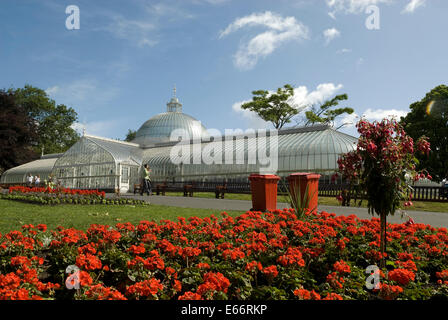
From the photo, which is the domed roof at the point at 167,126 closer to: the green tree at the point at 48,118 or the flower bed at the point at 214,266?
the green tree at the point at 48,118

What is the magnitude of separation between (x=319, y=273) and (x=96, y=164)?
3015cm

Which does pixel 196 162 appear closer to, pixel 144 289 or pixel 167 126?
pixel 167 126

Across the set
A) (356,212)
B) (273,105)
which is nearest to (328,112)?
(273,105)

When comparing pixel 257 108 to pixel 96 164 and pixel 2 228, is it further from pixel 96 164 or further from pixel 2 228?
pixel 2 228

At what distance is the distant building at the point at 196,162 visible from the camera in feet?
76.4

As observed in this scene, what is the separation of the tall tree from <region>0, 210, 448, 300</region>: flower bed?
43577 millimetres

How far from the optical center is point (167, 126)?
160 feet

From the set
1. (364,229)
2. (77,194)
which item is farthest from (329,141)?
(364,229)

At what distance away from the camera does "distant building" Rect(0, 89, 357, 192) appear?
2328 centimetres

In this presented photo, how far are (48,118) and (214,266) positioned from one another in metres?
65.5

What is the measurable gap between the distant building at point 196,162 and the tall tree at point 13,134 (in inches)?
195

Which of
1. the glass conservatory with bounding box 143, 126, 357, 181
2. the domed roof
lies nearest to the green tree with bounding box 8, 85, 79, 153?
the domed roof

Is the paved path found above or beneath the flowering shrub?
beneath

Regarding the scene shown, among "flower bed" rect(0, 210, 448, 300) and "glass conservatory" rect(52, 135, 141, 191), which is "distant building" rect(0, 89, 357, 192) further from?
"flower bed" rect(0, 210, 448, 300)
